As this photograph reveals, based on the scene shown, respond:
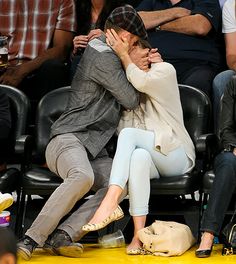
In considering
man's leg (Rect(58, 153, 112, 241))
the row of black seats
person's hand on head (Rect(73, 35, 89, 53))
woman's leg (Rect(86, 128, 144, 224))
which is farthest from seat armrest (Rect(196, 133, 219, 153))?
person's hand on head (Rect(73, 35, 89, 53))

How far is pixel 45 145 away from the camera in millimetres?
5359

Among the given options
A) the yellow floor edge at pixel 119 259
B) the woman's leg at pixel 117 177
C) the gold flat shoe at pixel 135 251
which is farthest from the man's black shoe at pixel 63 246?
the gold flat shoe at pixel 135 251

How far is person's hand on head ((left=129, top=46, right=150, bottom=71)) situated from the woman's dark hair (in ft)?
3.51

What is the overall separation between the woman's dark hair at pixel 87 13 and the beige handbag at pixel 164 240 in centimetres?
203

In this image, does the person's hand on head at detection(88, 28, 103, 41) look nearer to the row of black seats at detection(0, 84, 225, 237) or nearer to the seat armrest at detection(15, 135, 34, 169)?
the row of black seats at detection(0, 84, 225, 237)

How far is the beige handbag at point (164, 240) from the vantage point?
183 inches

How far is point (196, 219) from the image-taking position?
5.41m

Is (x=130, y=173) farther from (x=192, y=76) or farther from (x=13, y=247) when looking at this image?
(x=13, y=247)

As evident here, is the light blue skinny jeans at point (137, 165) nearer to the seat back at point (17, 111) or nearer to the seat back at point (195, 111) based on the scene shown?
the seat back at point (195, 111)

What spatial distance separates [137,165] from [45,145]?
2.81ft

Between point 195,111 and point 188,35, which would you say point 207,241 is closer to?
point 195,111

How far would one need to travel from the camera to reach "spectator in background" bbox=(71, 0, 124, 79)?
239 inches

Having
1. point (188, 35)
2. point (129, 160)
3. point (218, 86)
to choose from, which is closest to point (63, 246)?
point (129, 160)

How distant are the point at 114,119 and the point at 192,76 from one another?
911 millimetres
